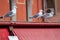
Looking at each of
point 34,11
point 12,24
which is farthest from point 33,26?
A: point 34,11

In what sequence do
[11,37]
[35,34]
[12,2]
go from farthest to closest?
[12,2] < [35,34] < [11,37]

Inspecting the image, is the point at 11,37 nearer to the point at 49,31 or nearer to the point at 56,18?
the point at 49,31

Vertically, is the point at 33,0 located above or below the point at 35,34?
above

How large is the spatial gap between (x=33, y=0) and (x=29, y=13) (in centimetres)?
64

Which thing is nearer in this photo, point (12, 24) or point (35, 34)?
point (12, 24)

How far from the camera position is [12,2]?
5.30 meters

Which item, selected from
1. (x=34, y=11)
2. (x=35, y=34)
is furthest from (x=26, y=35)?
(x=34, y=11)

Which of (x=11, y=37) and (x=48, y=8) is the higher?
(x=48, y=8)

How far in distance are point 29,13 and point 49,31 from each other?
367 cm

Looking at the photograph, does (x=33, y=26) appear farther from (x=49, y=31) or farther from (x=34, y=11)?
(x=34, y=11)

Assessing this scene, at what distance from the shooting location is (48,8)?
634cm

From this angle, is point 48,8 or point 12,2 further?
point 48,8

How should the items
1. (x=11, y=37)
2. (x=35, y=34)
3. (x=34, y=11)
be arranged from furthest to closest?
(x=34, y=11) < (x=35, y=34) < (x=11, y=37)

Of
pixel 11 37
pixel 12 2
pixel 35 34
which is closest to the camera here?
pixel 11 37
